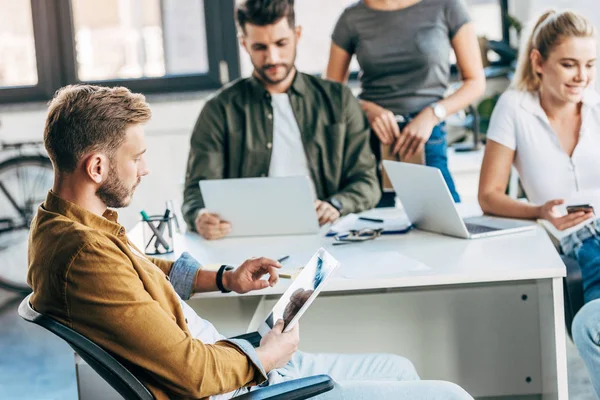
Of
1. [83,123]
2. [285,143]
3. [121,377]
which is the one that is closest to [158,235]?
[285,143]

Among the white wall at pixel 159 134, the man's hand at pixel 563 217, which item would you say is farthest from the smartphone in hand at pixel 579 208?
the white wall at pixel 159 134

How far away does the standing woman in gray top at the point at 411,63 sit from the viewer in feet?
10.5

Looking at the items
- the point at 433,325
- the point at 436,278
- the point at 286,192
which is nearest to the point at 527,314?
the point at 433,325

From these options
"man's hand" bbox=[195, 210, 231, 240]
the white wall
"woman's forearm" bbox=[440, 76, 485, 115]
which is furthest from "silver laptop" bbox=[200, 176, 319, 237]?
the white wall

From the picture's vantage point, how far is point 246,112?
300 cm

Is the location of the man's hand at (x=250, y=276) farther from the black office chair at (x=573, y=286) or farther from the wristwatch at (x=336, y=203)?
the black office chair at (x=573, y=286)

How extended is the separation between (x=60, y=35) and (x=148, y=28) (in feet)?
1.71

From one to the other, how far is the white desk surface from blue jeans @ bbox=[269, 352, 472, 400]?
0.18 metres

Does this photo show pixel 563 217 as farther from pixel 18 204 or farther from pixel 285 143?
pixel 18 204

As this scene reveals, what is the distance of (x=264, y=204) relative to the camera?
2.53m

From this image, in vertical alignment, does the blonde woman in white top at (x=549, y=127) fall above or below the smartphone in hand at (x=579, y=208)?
above

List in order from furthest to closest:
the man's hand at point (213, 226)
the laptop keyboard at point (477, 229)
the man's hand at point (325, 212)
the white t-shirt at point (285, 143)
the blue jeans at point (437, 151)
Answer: the blue jeans at point (437, 151) → the white t-shirt at point (285, 143) → the man's hand at point (325, 212) → the man's hand at point (213, 226) → the laptop keyboard at point (477, 229)

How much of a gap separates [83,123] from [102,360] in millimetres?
442

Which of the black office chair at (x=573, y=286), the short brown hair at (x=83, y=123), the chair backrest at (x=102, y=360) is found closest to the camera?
the chair backrest at (x=102, y=360)
